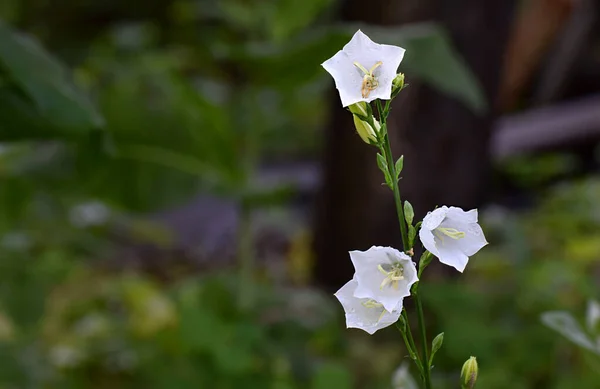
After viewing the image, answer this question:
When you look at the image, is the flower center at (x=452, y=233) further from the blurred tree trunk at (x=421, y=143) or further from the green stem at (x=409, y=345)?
the blurred tree trunk at (x=421, y=143)

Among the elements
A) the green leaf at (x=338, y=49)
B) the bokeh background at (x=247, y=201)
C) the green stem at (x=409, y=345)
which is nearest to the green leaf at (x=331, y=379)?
the bokeh background at (x=247, y=201)

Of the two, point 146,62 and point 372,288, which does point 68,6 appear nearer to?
point 146,62

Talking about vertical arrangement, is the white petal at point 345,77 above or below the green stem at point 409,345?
above

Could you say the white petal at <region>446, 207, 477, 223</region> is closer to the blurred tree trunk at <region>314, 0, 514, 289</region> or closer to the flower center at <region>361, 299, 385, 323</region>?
the flower center at <region>361, 299, 385, 323</region>

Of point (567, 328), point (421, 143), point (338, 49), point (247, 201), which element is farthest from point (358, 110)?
point (421, 143)

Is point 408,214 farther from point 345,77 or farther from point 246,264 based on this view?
point 246,264

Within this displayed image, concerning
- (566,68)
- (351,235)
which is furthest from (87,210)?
(566,68)

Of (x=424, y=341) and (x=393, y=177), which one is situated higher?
(x=393, y=177)
